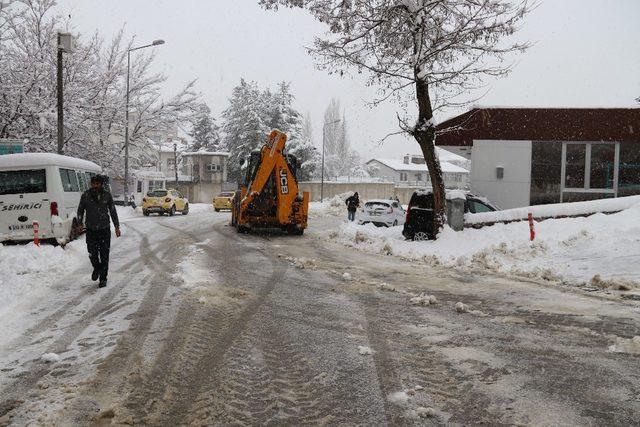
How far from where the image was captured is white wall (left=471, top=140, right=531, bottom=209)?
2152cm

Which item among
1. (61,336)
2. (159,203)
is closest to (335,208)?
(159,203)

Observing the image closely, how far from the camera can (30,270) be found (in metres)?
10.0

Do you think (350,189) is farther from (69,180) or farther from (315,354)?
(315,354)

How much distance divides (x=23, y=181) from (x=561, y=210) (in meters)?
14.7

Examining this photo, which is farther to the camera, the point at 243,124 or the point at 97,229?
the point at 243,124

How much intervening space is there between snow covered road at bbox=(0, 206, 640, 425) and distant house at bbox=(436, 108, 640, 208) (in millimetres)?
13323

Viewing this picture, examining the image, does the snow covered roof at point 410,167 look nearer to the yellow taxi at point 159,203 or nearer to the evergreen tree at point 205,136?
the evergreen tree at point 205,136

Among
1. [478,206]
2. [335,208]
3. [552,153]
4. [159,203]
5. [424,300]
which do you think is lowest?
[335,208]

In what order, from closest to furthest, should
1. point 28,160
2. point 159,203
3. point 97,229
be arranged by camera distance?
point 97,229
point 28,160
point 159,203

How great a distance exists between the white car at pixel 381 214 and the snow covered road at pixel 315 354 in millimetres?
12870

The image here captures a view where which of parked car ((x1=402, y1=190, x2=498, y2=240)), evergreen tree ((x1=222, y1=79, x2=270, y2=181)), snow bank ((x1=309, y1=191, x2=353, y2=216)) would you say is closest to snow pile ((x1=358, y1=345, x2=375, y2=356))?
parked car ((x1=402, y1=190, x2=498, y2=240))

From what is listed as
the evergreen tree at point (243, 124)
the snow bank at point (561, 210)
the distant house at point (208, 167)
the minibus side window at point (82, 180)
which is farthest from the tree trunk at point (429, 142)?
the distant house at point (208, 167)

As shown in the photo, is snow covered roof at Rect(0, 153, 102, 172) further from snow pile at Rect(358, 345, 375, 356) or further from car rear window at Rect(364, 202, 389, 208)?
snow pile at Rect(358, 345, 375, 356)

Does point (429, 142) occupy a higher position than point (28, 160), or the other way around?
point (429, 142)
